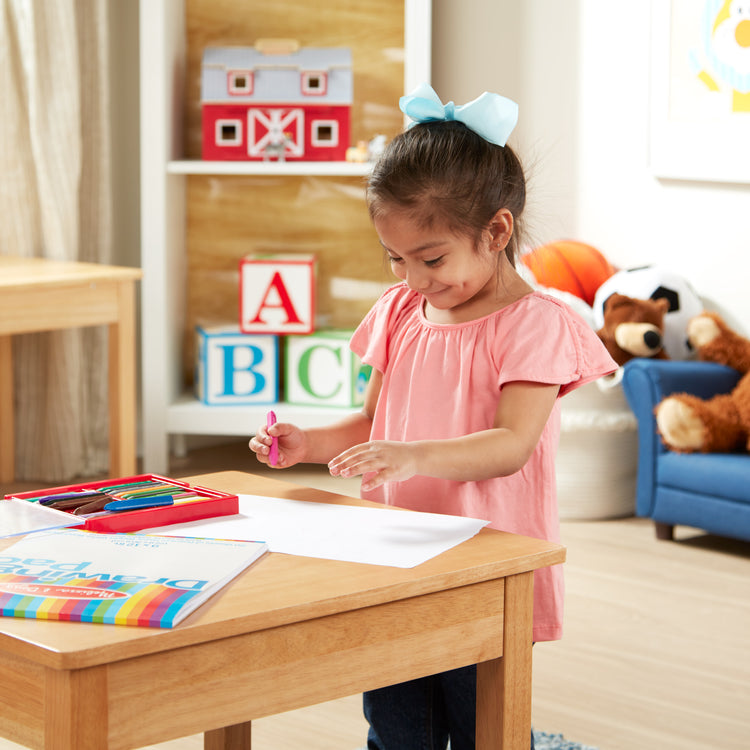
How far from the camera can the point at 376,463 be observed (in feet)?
3.54

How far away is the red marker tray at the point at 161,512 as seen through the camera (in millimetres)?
1062

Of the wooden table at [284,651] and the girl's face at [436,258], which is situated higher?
the girl's face at [436,258]

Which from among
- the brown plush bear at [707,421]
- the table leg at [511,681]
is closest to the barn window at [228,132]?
the brown plush bear at [707,421]

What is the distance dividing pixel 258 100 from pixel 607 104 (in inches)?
40.9

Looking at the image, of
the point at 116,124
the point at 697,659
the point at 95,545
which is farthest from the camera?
Result: the point at 116,124

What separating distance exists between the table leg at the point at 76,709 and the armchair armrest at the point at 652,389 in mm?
2346

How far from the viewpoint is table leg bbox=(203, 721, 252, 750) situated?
4.40 feet

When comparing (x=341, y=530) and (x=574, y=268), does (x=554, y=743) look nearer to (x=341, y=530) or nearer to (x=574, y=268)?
(x=341, y=530)

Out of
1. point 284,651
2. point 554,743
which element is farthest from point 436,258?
point 554,743

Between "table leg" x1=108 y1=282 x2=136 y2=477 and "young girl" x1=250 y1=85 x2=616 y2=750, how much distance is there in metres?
1.87

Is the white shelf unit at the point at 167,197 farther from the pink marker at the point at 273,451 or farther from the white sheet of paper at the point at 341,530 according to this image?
the white sheet of paper at the point at 341,530

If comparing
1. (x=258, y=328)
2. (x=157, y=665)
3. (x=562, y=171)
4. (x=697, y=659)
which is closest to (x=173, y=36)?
(x=258, y=328)

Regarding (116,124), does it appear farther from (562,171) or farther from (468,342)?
(468,342)

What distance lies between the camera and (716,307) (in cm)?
333
